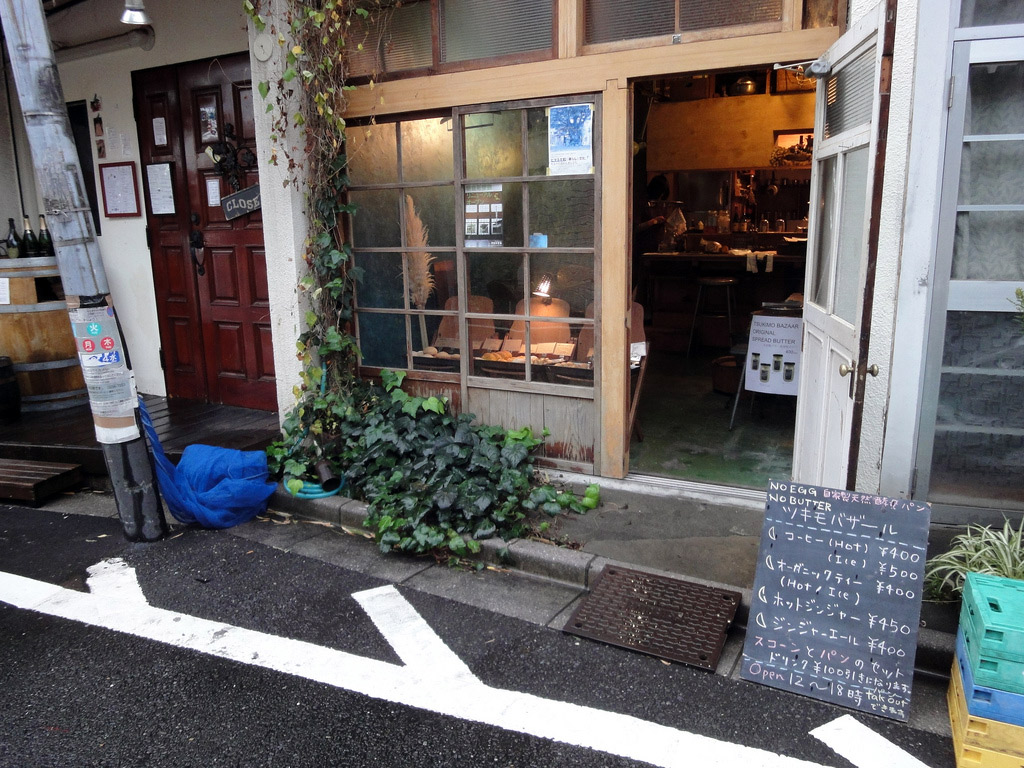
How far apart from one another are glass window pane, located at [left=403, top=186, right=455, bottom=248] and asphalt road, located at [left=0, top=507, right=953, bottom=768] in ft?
8.52

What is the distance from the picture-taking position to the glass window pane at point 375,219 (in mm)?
5742

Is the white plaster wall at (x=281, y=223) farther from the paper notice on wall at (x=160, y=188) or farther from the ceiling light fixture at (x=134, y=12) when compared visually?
the paper notice on wall at (x=160, y=188)

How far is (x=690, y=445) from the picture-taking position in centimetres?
599

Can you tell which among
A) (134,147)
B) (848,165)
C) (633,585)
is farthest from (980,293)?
(134,147)

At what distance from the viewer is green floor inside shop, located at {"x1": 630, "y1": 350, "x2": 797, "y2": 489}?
214 inches

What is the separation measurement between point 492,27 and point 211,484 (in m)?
3.63

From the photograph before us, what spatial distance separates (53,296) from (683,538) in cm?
621

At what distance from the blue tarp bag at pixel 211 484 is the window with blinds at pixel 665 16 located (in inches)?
144

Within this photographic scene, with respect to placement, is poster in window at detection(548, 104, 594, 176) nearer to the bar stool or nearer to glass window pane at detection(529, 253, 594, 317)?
glass window pane at detection(529, 253, 594, 317)

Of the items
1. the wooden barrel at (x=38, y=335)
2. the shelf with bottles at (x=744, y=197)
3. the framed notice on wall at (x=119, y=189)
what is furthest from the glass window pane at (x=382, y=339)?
the shelf with bottles at (x=744, y=197)

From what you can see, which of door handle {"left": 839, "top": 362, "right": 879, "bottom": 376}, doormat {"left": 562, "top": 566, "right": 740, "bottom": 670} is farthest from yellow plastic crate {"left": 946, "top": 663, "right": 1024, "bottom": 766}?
door handle {"left": 839, "top": 362, "right": 879, "bottom": 376}

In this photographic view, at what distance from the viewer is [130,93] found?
22.7 feet

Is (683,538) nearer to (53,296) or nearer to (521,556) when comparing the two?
(521,556)

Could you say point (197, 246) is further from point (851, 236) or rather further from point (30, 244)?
point (851, 236)
